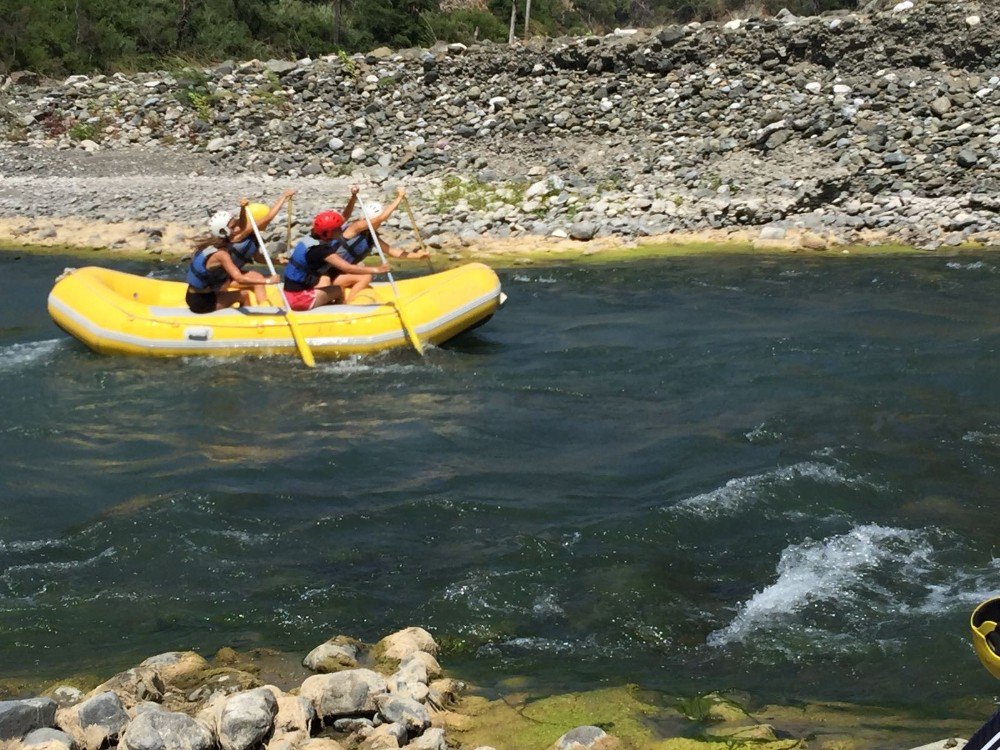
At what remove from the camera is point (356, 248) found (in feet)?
35.4

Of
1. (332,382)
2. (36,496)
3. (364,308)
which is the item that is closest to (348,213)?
(364,308)

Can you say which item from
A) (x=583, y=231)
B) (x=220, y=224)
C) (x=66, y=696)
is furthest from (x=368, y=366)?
(x=66, y=696)

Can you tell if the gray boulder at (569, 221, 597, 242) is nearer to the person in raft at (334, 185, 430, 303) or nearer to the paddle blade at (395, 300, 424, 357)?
the person in raft at (334, 185, 430, 303)

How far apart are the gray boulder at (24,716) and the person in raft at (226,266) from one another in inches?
254

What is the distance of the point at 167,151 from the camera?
1917 cm

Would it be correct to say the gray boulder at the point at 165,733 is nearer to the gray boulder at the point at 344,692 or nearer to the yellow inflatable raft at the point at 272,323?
the gray boulder at the point at 344,692

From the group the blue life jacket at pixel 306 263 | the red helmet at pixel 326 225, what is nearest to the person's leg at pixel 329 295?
the blue life jacket at pixel 306 263

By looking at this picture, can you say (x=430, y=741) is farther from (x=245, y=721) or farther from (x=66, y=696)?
(x=66, y=696)

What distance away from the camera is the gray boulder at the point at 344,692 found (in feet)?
13.4

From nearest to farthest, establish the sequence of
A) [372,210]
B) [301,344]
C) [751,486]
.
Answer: [751,486] < [301,344] < [372,210]

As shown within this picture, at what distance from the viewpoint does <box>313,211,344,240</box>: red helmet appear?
10.3 metres

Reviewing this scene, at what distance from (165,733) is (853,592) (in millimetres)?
3199

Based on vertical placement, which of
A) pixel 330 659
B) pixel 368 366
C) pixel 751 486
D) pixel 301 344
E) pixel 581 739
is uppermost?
pixel 581 739

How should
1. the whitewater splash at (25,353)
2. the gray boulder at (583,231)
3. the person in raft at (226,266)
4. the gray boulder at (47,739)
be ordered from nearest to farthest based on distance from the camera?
the gray boulder at (47,739), the whitewater splash at (25,353), the person in raft at (226,266), the gray boulder at (583,231)
